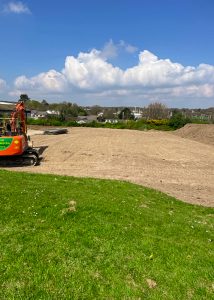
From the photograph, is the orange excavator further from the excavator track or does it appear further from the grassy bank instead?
the grassy bank

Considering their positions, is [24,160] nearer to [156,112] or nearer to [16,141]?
[16,141]

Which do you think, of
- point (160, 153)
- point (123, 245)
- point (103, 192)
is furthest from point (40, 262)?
point (160, 153)

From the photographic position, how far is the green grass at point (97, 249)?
235 inches

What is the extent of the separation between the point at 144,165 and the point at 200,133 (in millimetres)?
28471

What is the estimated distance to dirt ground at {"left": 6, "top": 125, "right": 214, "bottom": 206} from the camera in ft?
54.2

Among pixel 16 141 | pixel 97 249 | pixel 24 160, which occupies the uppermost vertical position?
pixel 16 141

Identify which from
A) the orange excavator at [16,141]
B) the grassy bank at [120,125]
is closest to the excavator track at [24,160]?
the orange excavator at [16,141]

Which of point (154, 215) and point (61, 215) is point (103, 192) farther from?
point (61, 215)

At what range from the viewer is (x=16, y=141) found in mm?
19094

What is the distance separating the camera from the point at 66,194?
1034 cm

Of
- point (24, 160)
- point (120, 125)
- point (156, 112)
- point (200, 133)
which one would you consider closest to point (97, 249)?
point (24, 160)

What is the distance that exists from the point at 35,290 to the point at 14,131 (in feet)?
52.9

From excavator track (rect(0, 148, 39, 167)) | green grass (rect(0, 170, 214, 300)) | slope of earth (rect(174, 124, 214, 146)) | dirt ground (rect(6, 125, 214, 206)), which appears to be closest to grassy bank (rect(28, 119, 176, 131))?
slope of earth (rect(174, 124, 214, 146))

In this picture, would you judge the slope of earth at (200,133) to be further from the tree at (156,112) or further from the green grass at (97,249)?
the tree at (156,112)
